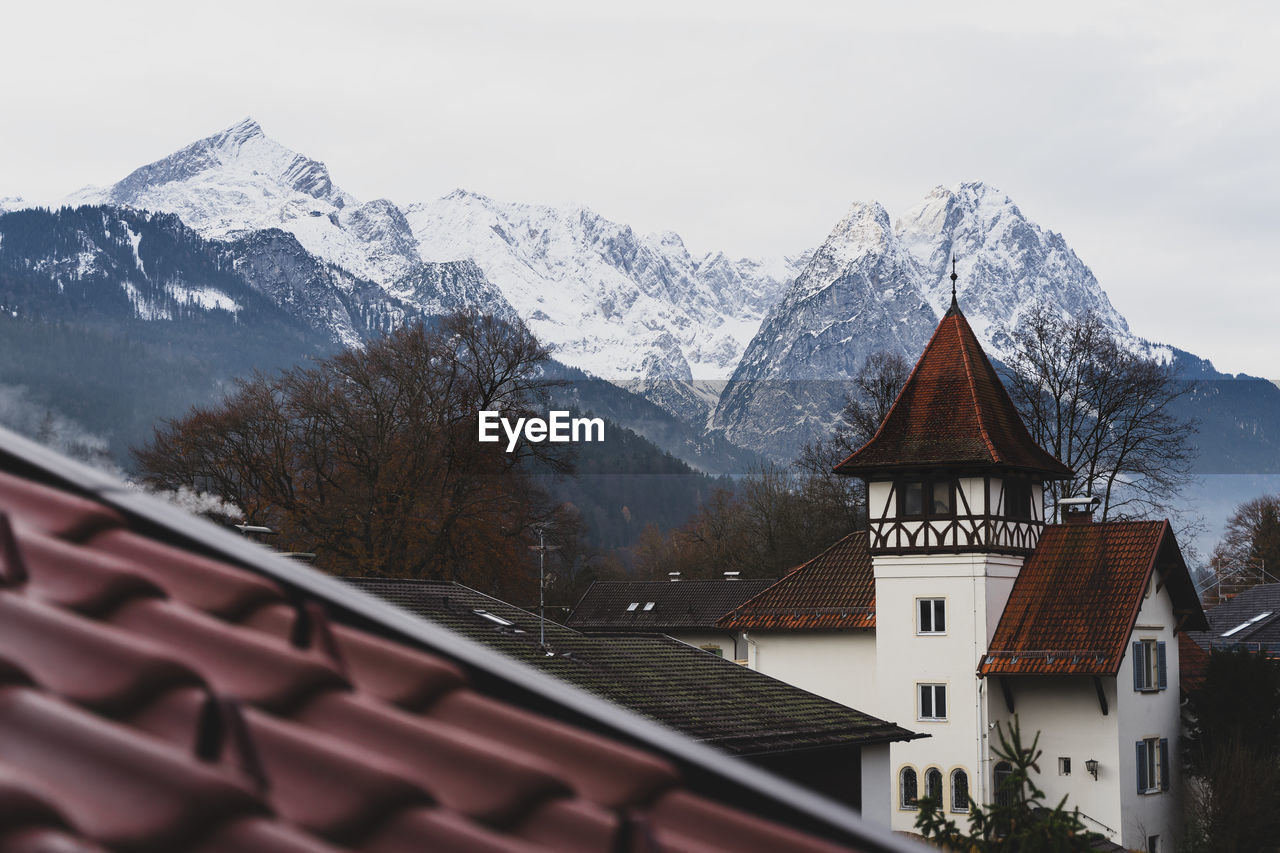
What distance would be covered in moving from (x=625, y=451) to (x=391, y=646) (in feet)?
337

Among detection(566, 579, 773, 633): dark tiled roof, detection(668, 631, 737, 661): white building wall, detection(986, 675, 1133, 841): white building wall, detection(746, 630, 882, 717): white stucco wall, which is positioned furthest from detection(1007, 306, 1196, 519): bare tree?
detection(566, 579, 773, 633): dark tiled roof

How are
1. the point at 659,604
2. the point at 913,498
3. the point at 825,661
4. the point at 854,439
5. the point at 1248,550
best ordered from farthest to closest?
1. the point at 1248,550
2. the point at 659,604
3. the point at 854,439
4. the point at 825,661
5. the point at 913,498

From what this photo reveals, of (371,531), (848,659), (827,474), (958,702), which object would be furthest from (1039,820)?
(827,474)

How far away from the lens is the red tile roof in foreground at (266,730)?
104cm

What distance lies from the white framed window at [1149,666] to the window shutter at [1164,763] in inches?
20.1

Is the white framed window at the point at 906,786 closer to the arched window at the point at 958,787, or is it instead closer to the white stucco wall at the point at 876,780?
the arched window at the point at 958,787

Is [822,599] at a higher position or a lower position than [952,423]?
lower

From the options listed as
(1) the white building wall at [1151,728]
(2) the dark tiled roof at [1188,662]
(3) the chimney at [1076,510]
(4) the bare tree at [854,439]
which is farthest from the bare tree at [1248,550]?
(1) the white building wall at [1151,728]

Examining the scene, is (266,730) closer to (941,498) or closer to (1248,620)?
(941,498)

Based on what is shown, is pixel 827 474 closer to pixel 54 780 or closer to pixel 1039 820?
pixel 1039 820

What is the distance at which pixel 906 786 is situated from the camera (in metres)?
32.6

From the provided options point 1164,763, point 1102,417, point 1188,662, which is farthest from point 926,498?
point 1102,417

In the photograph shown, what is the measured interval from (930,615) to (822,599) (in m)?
3.92

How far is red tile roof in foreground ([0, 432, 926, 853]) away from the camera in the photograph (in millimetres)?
1036
